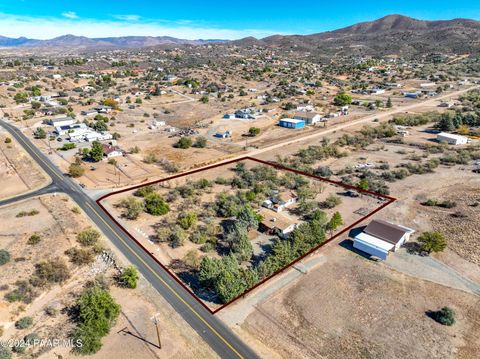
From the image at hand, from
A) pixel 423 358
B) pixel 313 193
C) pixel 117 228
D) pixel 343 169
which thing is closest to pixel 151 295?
pixel 117 228

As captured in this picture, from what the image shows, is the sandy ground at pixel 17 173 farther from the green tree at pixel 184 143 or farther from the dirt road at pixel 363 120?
the dirt road at pixel 363 120

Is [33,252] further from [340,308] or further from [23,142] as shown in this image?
[23,142]

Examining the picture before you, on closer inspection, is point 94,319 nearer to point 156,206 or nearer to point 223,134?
point 156,206

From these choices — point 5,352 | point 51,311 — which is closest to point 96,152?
point 51,311

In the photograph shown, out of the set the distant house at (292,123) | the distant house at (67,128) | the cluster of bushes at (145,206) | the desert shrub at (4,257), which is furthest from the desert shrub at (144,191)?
the distant house at (292,123)

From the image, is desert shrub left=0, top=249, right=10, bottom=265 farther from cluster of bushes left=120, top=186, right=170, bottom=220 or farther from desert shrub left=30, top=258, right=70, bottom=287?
cluster of bushes left=120, top=186, right=170, bottom=220

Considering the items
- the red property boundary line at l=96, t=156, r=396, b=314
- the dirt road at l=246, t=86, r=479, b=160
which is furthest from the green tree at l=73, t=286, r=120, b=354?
the dirt road at l=246, t=86, r=479, b=160
